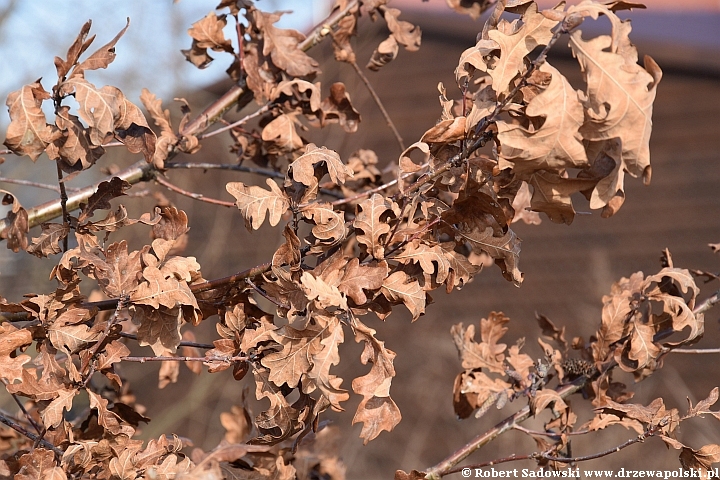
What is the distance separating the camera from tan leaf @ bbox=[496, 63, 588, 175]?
3.08ft

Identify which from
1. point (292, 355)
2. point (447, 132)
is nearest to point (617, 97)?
point (447, 132)

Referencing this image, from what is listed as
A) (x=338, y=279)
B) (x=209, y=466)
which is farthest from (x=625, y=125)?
(x=209, y=466)

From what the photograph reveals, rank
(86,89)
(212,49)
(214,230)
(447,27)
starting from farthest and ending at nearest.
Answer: (214,230) < (447,27) < (212,49) < (86,89)

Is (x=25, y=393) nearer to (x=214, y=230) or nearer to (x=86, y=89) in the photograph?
(x=86, y=89)

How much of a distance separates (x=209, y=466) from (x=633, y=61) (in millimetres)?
841

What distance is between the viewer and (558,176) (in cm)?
107

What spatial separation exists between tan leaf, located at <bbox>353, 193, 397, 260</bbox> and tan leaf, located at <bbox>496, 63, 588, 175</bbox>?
0.29 metres

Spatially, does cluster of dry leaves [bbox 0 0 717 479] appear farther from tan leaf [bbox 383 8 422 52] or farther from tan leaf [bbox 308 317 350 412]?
tan leaf [bbox 383 8 422 52]

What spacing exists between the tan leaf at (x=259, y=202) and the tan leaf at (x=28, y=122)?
1.14 feet

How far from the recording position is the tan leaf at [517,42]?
1022 mm

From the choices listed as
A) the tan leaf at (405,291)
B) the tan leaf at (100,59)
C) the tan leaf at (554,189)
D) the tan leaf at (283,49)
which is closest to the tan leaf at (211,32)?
the tan leaf at (283,49)

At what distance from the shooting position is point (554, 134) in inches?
37.1

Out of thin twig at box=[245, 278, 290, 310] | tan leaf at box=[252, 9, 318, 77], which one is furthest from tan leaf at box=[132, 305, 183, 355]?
tan leaf at box=[252, 9, 318, 77]

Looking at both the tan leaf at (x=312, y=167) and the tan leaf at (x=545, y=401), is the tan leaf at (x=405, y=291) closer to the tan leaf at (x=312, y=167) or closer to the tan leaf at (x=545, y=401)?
the tan leaf at (x=312, y=167)
